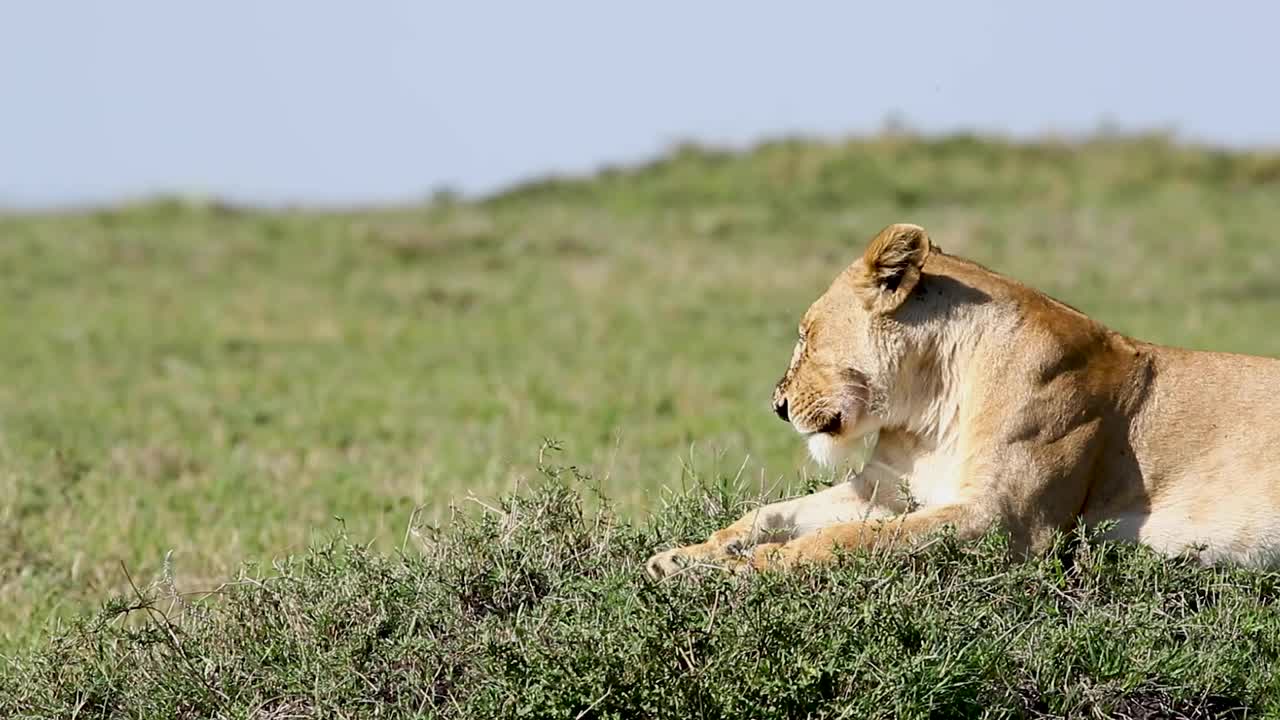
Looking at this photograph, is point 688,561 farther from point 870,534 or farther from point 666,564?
point 870,534

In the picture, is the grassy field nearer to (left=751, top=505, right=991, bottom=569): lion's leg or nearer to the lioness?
the lioness

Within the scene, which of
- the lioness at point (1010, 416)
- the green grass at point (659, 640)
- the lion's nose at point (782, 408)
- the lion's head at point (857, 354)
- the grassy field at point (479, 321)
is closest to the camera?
the green grass at point (659, 640)

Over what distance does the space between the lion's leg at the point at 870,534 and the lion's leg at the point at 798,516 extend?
18cm

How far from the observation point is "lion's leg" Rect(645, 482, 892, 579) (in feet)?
17.7

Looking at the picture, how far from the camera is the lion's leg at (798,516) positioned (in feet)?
17.7

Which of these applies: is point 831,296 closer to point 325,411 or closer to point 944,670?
point 944,670

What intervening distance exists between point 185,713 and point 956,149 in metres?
25.8

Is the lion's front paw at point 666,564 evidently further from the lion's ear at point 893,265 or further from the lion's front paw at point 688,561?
the lion's ear at point 893,265

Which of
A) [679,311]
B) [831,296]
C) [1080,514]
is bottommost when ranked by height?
[679,311]

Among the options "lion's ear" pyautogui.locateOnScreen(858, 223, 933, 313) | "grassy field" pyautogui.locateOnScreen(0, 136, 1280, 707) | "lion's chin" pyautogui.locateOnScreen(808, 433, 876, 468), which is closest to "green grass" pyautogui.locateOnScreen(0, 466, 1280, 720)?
"grassy field" pyautogui.locateOnScreen(0, 136, 1280, 707)

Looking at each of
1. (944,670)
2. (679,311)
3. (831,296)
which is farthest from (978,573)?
(679,311)

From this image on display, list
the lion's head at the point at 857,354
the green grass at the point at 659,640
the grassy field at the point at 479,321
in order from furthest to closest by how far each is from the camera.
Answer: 1. the grassy field at the point at 479,321
2. the lion's head at the point at 857,354
3. the green grass at the point at 659,640

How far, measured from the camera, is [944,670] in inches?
179

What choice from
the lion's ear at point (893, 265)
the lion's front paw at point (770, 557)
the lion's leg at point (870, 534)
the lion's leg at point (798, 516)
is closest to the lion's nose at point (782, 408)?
the lion's leg at point (798, 516)
